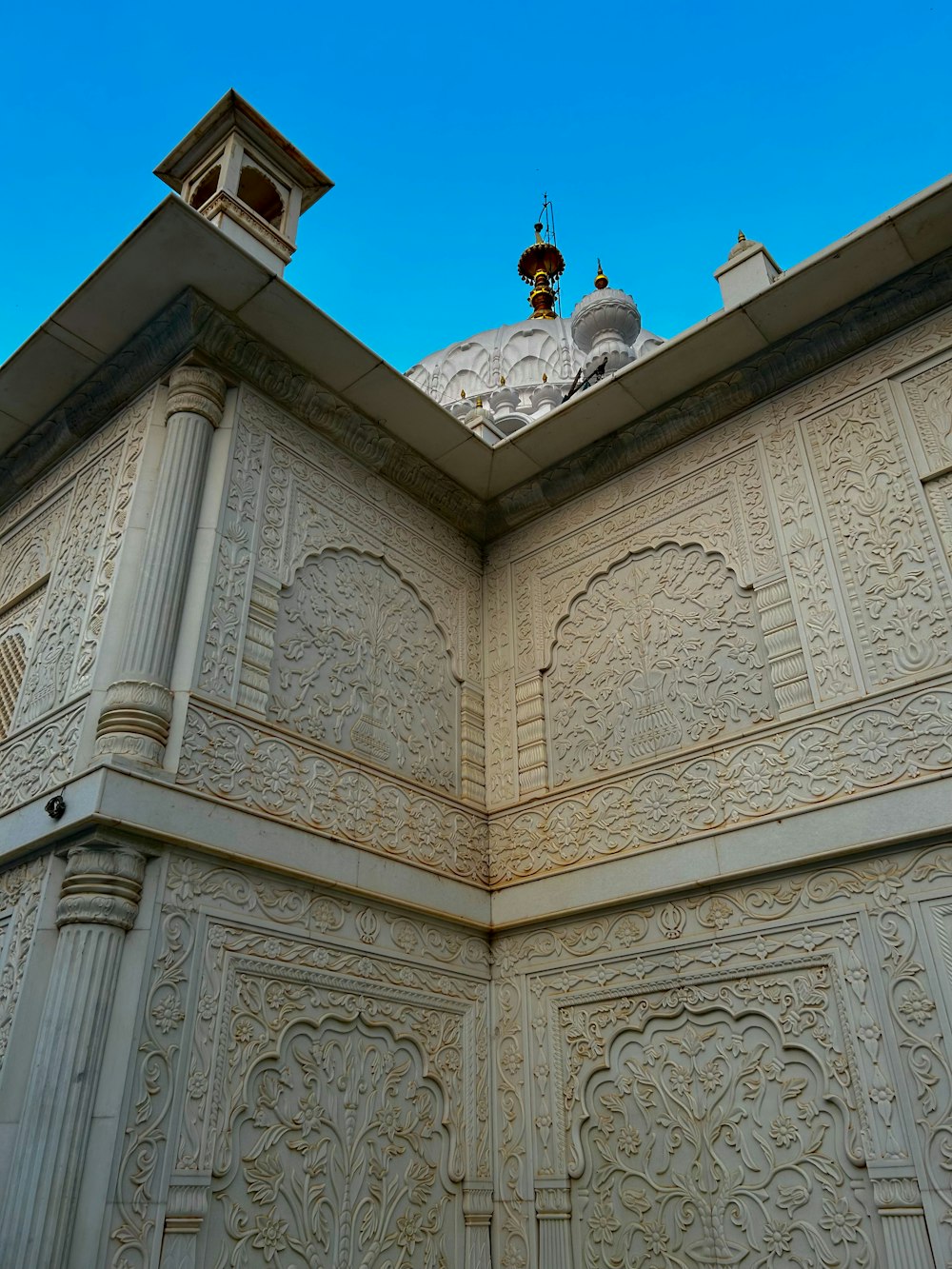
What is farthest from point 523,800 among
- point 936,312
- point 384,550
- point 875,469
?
point 936,312

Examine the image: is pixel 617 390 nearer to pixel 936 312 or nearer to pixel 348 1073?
pixel 936 312

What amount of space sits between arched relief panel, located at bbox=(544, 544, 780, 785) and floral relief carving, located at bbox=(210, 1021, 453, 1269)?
5.14 ft

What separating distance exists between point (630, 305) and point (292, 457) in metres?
3.60

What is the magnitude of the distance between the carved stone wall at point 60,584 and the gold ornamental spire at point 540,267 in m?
7.98

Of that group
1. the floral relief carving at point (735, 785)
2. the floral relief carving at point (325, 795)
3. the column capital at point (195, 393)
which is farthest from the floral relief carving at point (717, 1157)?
the column capital at point (195, 393)

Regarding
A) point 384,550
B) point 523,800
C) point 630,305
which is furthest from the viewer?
Answer: point 630,305

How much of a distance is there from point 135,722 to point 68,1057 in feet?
3.65

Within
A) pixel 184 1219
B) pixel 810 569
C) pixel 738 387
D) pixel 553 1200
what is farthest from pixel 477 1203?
pixel 738 387

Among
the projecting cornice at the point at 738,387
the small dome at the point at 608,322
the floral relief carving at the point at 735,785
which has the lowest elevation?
the floral relief carving at the point at 735,785

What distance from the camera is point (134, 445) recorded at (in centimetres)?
453

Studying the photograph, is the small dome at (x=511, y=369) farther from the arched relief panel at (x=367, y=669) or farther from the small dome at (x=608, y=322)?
the arched relief panel at (x=367, y=669)

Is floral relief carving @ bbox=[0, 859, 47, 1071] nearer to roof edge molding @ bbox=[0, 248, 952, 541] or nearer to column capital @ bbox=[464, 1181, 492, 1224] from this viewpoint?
column capital @ bbox=[464, 1181, 492, 1224]

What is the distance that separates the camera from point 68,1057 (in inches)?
115

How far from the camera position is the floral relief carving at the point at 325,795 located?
3.73 meters
